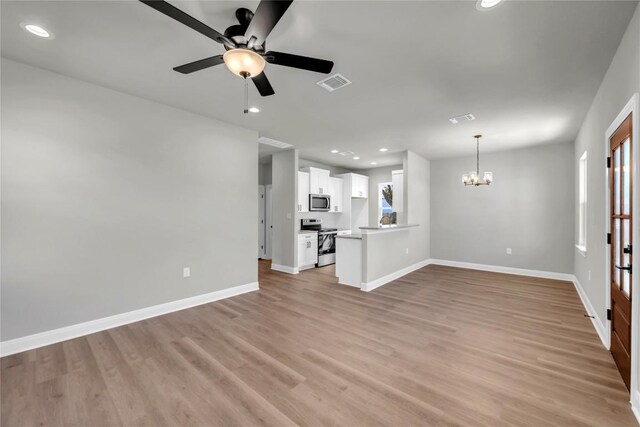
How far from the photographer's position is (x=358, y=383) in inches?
82.5

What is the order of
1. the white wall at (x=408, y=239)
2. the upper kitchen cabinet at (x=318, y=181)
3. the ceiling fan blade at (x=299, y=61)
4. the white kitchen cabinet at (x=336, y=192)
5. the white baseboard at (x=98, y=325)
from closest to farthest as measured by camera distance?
the ceiling fan blade at (x=299, y=61), the white baseboard at (x=98, y=325), the white wall at (x=408, y=239), the upper kitchen cabinet at (x=318, y=181), the white kitchen cabinet at (x=336, y=192)

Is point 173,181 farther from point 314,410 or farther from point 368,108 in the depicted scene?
point 314,410

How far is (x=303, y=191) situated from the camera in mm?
6457

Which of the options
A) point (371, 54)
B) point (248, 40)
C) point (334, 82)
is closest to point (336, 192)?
point (334, 82)

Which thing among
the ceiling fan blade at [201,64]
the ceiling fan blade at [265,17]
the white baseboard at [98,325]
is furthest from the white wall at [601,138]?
the white baseboard at [98,325]

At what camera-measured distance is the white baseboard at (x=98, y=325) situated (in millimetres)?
2545

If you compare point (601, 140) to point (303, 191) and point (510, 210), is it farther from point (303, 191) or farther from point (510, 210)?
point (303, 191)

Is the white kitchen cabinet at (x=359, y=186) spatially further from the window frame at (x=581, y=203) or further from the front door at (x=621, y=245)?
the front door at (x=621, y=245)

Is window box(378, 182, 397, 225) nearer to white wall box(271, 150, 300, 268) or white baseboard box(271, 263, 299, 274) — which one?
white wall box(271, 150, 300, 268)

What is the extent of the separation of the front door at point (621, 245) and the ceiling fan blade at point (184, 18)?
3024 millimetres

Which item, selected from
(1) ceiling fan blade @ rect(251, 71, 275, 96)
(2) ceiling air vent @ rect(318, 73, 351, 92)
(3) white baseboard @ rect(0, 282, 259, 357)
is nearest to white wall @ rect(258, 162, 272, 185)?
(3) white baseboard @ rect(0, 282, 259, 357)

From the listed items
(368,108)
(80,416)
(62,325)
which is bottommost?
(80,416)

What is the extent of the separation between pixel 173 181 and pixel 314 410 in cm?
323

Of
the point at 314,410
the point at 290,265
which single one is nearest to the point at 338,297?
the point at 290,265
